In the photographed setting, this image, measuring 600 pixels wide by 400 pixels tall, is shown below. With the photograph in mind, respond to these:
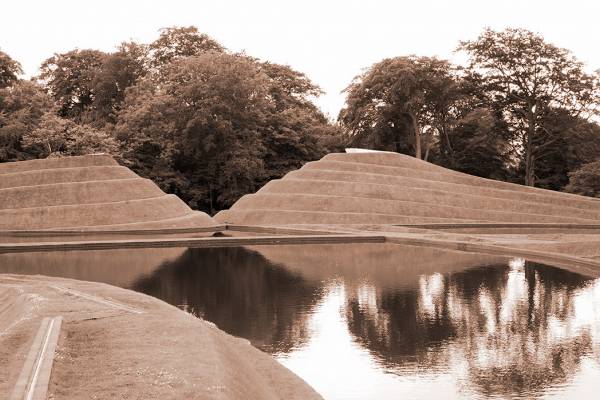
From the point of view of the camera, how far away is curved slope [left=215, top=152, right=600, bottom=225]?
47.6 metres

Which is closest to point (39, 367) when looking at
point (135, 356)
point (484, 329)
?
point (135, 356)

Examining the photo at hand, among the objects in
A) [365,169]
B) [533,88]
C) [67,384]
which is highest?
[533,88]

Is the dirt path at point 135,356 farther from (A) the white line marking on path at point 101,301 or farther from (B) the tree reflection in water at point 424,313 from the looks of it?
(B) the tree reflection in water at point 424,313

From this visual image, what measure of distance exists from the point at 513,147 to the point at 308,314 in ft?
158

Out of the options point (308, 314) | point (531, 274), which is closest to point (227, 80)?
point (531, 274)

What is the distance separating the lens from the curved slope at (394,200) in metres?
47.6

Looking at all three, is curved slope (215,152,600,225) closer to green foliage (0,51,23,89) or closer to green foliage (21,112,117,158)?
green foliage (21,112,117,158)

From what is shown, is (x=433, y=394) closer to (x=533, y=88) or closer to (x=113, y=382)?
(x=113, y=382)

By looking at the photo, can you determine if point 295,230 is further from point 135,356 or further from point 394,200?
point 135,356

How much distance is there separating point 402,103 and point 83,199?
1118 inches

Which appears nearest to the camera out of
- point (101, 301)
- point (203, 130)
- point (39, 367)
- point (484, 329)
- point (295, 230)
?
point (39, 367)

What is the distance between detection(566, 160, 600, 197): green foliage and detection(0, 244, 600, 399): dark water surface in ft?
81.7

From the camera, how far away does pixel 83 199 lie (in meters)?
45.0

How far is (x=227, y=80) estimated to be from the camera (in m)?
57.7
